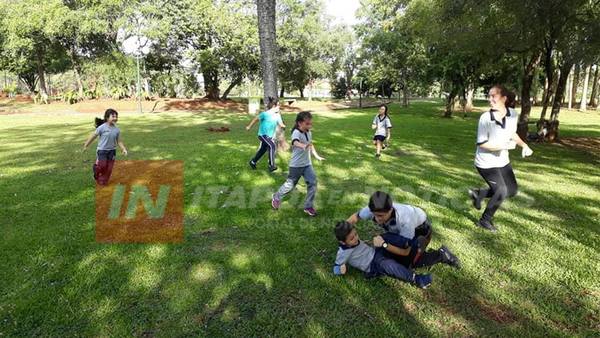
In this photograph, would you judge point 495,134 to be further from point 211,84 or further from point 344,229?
point 211,84

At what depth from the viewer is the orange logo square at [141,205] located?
17.9ft

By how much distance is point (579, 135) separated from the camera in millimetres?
17516

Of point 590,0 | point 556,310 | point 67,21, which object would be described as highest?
point 67,21

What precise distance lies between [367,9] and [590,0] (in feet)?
117

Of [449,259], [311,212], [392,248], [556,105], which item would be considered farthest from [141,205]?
[556,105]

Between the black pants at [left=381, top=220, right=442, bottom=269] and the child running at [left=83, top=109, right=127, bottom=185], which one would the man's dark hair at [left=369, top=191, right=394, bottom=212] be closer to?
the black pants at [left=381, top=220, right=442, bottom=269]

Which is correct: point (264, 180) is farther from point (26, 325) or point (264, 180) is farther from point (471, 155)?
point (471, 155)

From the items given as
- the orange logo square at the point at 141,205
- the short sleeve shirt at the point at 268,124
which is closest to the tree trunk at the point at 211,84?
the orange logo square at the point at 141,205

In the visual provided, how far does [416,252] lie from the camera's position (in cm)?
422

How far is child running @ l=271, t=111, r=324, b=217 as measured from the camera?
18.5 feet

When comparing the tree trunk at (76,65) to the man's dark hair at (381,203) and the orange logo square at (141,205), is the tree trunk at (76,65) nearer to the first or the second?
the orange logo square at (141,205)

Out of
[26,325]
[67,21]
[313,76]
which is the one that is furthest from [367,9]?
[26,325]

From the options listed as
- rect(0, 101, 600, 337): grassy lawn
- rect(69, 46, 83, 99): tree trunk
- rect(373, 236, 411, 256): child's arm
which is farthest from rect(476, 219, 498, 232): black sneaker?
rect(69, 46, 83, 99): tree trunk

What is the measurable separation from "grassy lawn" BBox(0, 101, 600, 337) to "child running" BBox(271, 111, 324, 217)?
0.28m
